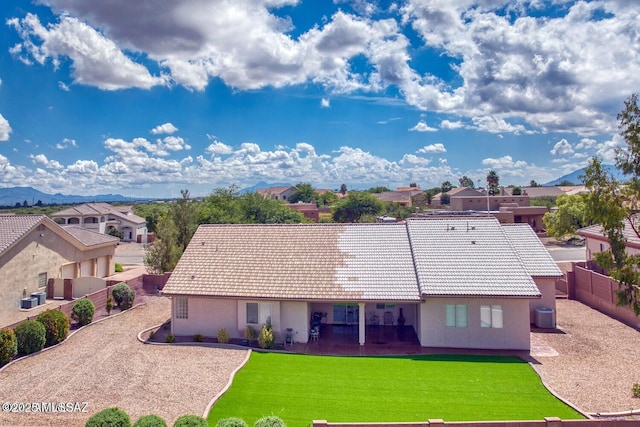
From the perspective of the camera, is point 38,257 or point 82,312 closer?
point 82,312

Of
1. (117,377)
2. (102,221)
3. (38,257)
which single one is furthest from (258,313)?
(102,221)

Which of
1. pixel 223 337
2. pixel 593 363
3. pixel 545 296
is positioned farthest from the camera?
pixel 545 296

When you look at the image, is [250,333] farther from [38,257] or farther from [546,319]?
[38,257]

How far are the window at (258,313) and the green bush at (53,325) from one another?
8.94 metres

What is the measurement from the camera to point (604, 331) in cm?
2139

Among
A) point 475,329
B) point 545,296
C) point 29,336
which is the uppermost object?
point 545,296

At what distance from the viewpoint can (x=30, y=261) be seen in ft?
→ 90.0

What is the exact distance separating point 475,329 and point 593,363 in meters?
4.73

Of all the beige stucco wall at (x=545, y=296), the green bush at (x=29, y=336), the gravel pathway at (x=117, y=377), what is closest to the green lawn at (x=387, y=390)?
the gravel pathway at (x=117, y=377)

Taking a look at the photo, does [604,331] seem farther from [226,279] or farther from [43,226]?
[43,226]

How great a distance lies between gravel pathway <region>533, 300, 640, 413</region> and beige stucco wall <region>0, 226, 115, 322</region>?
2938 centimetres

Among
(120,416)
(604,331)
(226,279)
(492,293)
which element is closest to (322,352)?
(226,279)

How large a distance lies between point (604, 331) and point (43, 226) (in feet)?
116

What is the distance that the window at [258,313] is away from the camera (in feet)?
68.1
